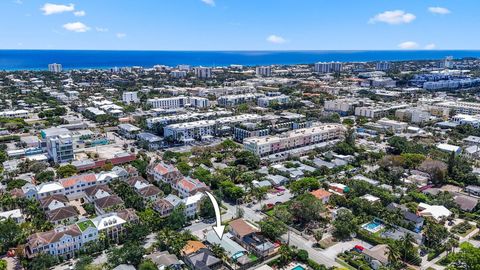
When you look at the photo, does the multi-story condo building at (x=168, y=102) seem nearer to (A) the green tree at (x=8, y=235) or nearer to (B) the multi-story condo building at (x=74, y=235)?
(B) the multi-story condo building at (x=74, y=235)

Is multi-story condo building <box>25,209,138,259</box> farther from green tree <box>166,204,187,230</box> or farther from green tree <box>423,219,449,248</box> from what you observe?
green tree <box>423,219,449,248</box>

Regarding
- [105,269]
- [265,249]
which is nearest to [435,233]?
[265,249]

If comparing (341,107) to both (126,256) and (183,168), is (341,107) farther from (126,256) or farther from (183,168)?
(126,256)

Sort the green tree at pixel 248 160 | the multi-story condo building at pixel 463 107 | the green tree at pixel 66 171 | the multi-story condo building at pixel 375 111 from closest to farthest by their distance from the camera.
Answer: the green tree at pixel 66 171, the green tree at pixel 248 160, the multi-story condo building at pixel 463 107, the multi-story condo building at pixel 375 111

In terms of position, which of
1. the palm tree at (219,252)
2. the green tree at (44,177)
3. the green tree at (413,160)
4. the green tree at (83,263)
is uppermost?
the green tree at (413,160)

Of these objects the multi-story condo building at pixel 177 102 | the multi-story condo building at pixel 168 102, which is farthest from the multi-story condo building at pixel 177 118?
the multi-story condo building at pixel 168 102

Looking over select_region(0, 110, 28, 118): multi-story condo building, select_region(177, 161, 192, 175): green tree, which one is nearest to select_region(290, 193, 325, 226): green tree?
select_region(177, 161, 192, 175): green tree

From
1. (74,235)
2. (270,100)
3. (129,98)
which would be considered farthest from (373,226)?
(129,98)

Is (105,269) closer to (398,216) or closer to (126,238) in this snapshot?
(126,238)
